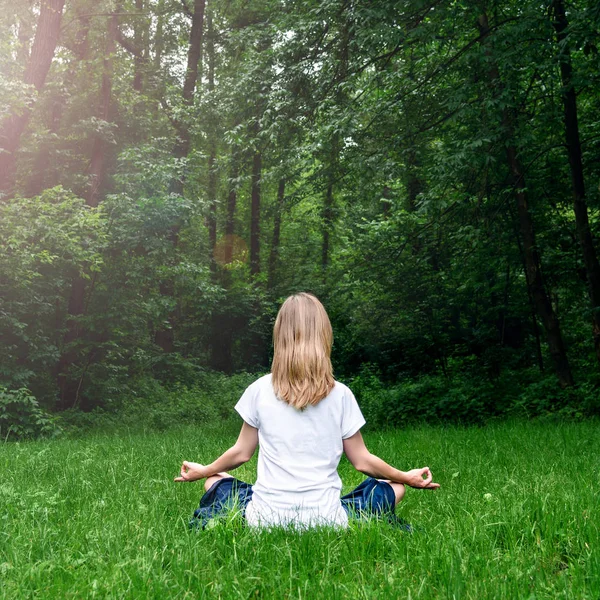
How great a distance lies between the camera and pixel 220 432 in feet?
42.9

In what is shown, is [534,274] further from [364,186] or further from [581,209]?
[364,186]

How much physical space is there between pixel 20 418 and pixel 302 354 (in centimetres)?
1044

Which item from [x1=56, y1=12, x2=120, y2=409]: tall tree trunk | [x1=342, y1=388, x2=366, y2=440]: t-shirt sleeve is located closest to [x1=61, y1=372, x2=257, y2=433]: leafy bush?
[x1=56, y1=12, x2=120, y2=409]: tall tree trunk

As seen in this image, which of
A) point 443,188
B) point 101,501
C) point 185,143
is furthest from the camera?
point 185,143

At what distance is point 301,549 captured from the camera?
326 centimetres

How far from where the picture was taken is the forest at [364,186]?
11.4 m

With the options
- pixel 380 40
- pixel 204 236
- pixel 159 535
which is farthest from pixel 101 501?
pixel 204 236

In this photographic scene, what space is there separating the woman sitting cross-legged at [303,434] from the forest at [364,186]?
7.13m

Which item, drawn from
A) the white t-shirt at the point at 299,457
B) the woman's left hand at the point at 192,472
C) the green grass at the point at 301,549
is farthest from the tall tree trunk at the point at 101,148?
the white t-shirt at the point at 299,457

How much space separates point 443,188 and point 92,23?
47.9ft

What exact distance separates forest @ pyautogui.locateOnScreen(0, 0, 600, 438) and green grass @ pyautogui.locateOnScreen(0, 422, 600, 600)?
274 inches

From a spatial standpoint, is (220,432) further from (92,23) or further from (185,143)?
(92,23)

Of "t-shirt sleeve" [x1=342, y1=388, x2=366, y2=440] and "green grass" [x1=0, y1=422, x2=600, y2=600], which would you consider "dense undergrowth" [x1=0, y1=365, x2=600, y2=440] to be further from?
"t-shirt sleeve" [x1=342, y1=388, x2=366, y2=440]

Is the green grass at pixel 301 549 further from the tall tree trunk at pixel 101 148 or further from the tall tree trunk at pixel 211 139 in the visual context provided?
the tall tree trunk at pixel 211 139
